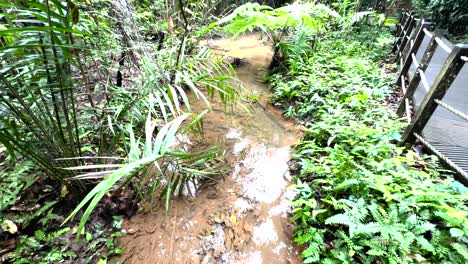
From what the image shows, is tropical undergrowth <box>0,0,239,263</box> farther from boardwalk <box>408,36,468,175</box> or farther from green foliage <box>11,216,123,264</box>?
boardwalk <box>408,36,468,175</box>

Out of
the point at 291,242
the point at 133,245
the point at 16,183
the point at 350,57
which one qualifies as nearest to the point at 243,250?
the point at 291,242

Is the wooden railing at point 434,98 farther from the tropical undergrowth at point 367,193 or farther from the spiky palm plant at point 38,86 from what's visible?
the spiky palm plant at point 38,86

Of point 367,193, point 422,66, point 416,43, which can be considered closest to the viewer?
point 367,193

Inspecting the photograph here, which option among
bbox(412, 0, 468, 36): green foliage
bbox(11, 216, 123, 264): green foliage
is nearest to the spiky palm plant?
bbox(11, 216, 123, 264): green foliage

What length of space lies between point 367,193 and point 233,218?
1.06m

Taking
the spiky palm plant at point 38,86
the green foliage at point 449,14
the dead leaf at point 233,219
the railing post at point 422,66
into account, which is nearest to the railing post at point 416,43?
the railing post at point 422,66

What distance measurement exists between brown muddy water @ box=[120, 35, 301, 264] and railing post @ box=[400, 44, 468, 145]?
115 cm

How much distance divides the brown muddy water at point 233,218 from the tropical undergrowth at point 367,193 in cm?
20

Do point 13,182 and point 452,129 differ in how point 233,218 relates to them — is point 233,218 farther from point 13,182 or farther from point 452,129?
point 452,129

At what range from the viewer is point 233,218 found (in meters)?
2.05

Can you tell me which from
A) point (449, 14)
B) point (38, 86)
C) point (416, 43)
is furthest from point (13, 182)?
point (449, 14)

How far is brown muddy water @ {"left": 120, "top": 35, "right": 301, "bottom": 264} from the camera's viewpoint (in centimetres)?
179

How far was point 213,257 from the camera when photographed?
177 centimetres

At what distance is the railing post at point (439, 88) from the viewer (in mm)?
1879
